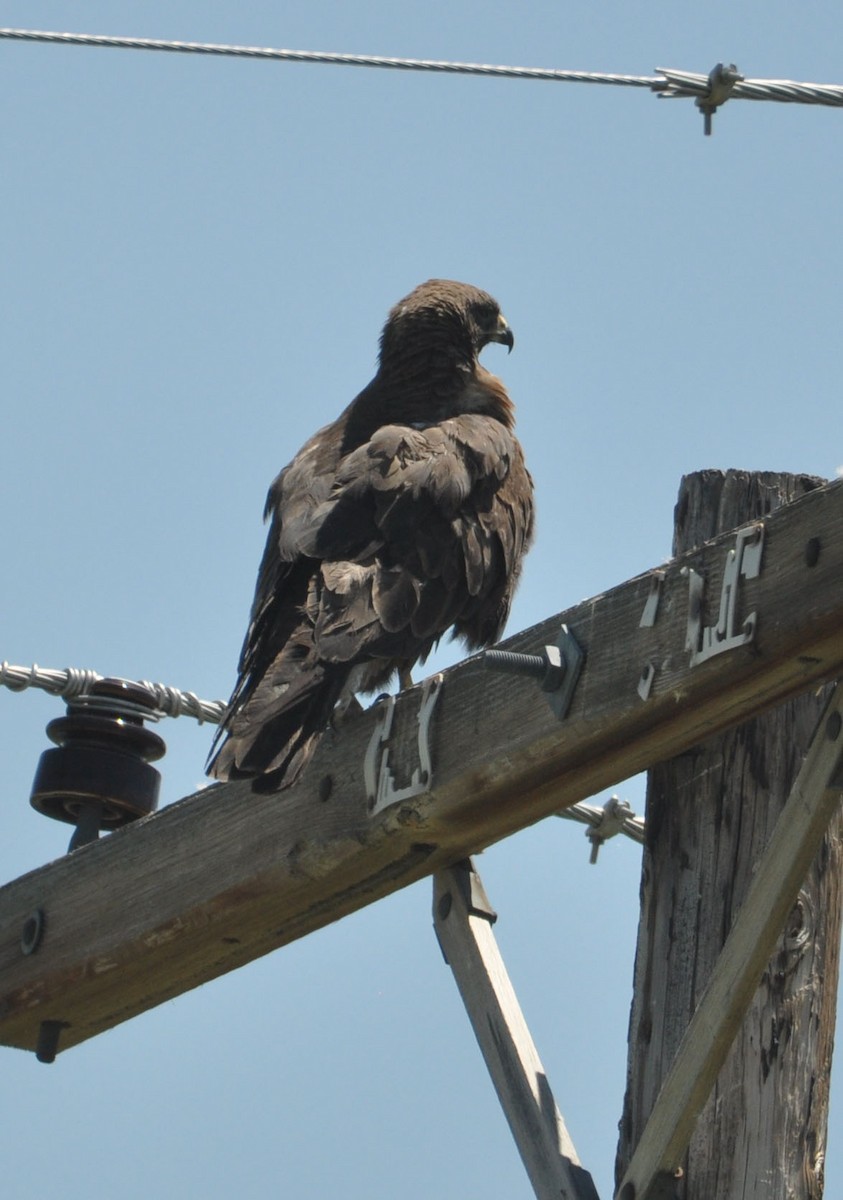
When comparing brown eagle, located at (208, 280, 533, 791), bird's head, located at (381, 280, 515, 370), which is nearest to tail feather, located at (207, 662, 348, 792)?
brown eagle, located at (208, 280, 533, 791)

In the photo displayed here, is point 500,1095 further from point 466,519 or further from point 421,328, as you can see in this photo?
point 421,328

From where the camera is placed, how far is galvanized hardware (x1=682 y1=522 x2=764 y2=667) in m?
2.88

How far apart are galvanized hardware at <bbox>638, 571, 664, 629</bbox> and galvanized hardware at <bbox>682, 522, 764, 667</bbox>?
0.10m

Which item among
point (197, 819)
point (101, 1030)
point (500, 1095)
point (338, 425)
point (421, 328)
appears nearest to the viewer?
point (500, 1095)

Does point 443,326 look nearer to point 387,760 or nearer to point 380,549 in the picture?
point 380,549

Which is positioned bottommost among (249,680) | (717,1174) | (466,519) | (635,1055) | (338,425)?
(717,1174)

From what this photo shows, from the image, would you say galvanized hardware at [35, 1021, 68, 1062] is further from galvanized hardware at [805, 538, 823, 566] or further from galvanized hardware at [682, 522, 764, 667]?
galvanized hardware at [805, 538, 823, 566]

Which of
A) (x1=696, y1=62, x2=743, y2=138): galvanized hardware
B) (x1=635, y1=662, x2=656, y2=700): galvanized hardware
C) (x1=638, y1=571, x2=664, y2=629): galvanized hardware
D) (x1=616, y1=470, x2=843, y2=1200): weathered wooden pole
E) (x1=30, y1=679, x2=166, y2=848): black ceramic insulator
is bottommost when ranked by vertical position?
(x1=616, y1=470, x2=843, y2=1200): weathered wooden pole

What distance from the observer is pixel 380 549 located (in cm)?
449

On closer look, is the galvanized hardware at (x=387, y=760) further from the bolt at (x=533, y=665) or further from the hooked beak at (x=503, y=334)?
the hooked beak at (x=503, y=334)

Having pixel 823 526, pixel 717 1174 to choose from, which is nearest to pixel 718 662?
pixel 823 526

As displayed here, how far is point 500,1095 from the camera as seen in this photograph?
329 centimetres

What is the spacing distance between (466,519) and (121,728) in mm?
1015

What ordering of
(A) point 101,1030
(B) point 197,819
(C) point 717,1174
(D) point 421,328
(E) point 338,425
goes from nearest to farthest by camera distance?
1. (C) point 717,1174
2. (B) point 197,819
3. (A) point 101,1030
4. (E) point 338,425
5. (D) point 421,328
